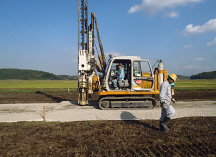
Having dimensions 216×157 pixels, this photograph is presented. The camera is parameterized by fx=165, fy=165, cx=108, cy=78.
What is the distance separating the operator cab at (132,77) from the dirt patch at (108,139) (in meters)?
2.64

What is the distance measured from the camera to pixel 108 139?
505cm

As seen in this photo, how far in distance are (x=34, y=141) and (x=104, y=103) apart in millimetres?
4748

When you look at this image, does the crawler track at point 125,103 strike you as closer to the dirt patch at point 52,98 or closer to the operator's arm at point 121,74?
the operator's arm at point 121,74

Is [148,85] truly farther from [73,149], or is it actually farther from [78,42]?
[73,149]

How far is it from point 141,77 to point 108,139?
4.82 m

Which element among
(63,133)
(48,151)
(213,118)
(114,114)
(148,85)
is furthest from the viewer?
(148,85)

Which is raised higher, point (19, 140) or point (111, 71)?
point (111, 71)

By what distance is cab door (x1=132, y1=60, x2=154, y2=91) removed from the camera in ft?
29.7

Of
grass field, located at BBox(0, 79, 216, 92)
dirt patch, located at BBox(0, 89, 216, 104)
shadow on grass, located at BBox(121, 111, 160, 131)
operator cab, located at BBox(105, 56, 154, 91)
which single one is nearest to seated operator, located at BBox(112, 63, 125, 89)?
operator cab, located at BBox(105, 56, 154, 91)

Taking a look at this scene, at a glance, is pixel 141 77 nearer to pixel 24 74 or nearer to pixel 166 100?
pixel 166 100

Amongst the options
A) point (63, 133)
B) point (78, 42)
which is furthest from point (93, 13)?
point (63, 133)

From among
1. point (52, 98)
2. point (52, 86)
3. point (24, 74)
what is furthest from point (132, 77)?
point (24, 74)

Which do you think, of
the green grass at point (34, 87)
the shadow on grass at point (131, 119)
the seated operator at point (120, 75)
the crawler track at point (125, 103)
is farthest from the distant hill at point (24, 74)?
the shadow on grass at point (131, 119)

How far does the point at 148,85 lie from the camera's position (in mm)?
9188
